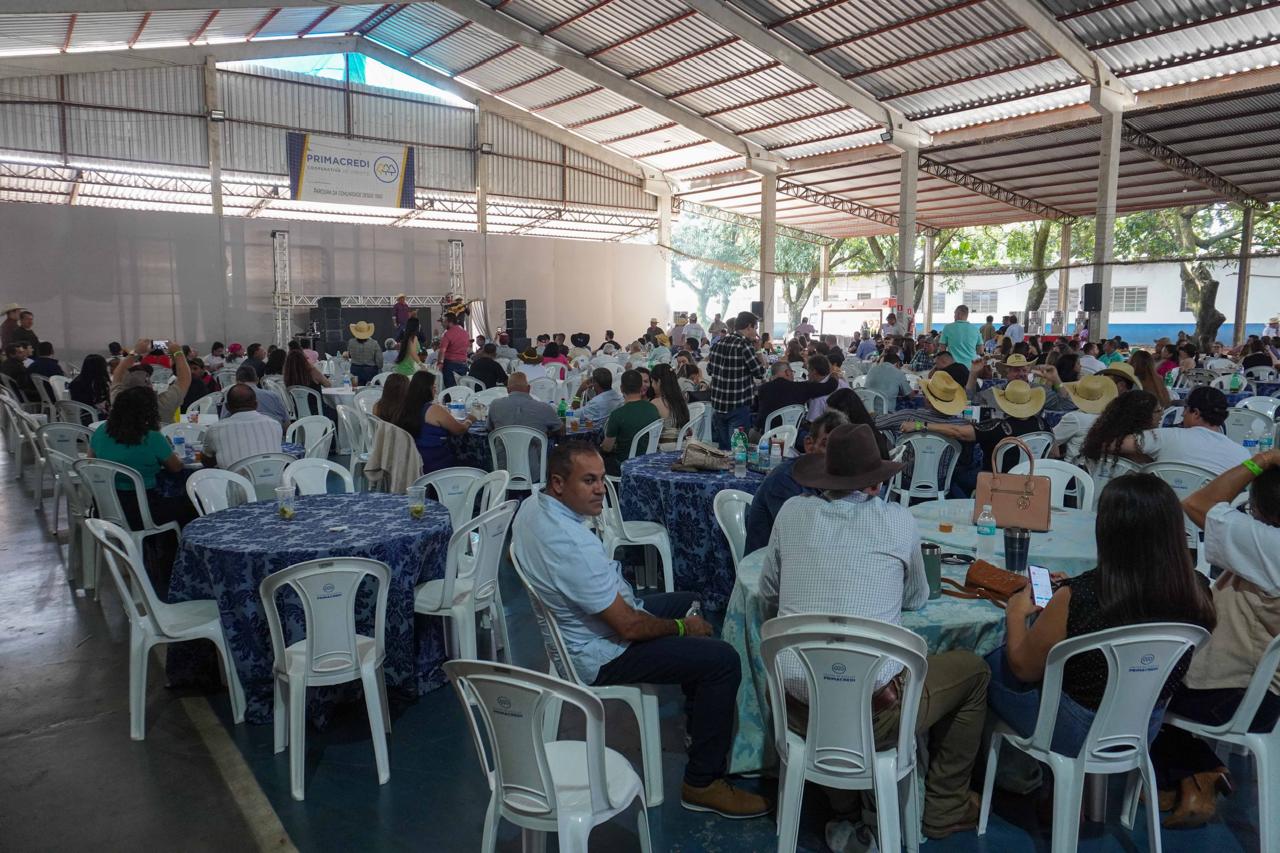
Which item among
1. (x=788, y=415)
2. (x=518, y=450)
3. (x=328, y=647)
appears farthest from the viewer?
(x=788, y=415)

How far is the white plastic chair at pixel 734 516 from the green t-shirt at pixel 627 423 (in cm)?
180

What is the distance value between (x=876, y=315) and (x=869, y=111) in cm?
1262

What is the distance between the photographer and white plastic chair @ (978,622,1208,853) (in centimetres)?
205

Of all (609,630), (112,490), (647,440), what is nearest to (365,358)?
(647,440)

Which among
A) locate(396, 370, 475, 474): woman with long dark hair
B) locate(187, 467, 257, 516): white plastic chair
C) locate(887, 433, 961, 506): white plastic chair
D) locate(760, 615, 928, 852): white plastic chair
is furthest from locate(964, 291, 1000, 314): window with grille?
locate(760, 615, 928, 852): white plastic chair

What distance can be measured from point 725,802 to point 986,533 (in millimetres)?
1291

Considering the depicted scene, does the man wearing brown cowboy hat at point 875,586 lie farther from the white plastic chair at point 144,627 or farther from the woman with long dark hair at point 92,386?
the woman with long dark hair at point 92,386

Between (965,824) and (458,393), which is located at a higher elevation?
(458,393)

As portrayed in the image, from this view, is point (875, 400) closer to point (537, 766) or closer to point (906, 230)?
point (537, 766)

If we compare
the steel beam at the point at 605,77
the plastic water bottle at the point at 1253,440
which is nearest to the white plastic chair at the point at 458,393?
the plastic water bottle at the point at 1253,440

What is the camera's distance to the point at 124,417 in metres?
4.39

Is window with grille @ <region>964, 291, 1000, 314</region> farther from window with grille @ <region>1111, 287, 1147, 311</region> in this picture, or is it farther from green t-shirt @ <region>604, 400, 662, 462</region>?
green t-shirt @ <region>604, 400, 662, 462</region>

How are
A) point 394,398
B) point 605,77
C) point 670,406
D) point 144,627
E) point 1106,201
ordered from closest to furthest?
point 144,627 < point 394,398 < point 670,406 < point 1106,201 < point 605,77

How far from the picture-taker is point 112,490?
431cm
